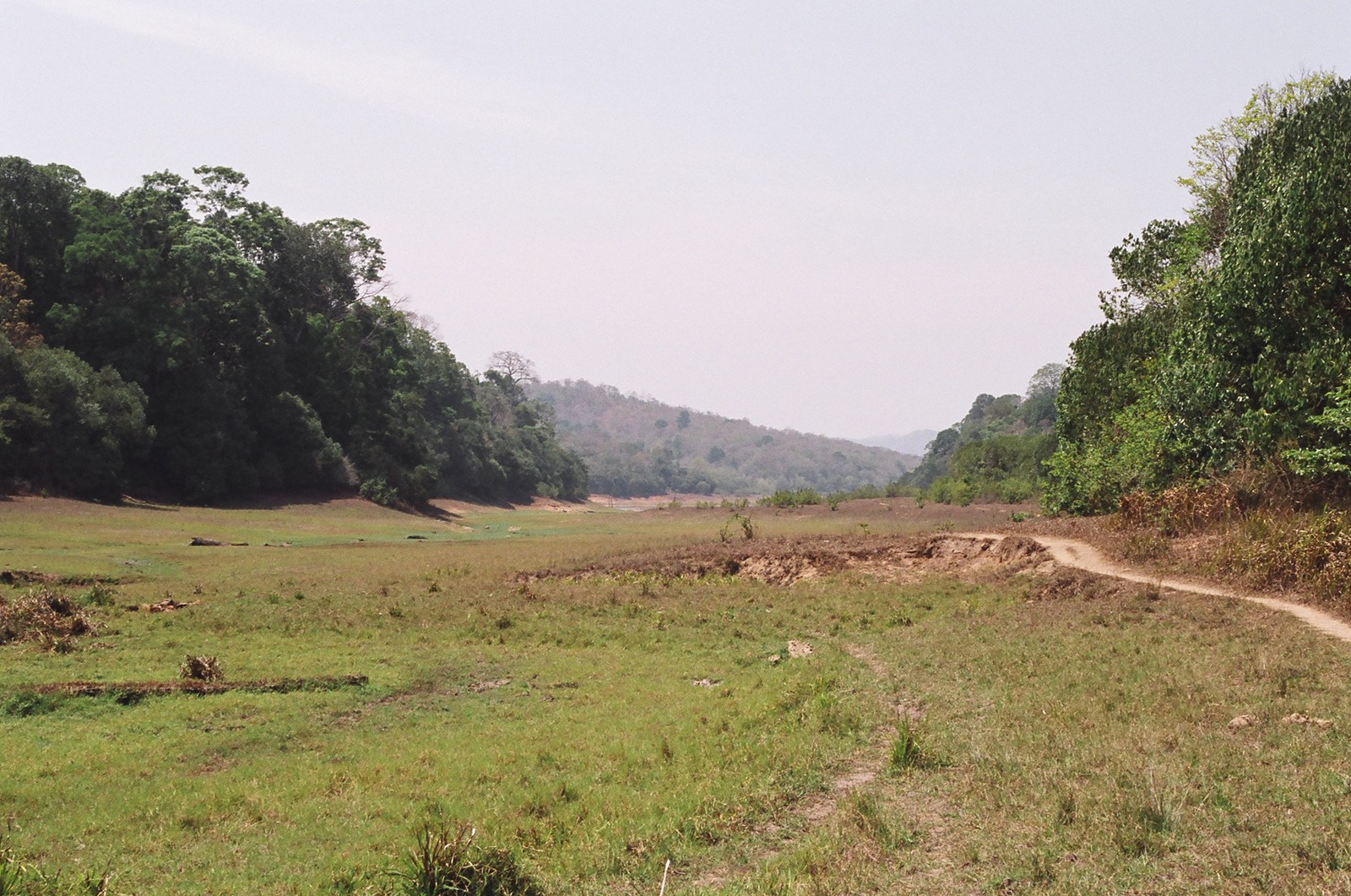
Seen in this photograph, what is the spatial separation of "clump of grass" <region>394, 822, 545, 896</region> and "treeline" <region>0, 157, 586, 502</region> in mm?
45654

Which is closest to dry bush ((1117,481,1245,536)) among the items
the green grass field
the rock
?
the green grass field

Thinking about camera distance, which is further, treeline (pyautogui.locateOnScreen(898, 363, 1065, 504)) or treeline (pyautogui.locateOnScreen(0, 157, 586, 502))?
treeline (pyautogui.locateOnScreen(898, 363, 1065, 504))

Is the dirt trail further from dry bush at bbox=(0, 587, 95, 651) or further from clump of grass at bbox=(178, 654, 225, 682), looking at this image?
dry bush at bbox=(0, 587, 95, 651)

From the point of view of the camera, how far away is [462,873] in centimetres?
781

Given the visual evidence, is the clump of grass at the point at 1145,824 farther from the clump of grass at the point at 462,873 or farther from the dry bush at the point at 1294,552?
the dry bush at the point at 1294,552

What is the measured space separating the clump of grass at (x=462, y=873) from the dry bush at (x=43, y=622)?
12883mm

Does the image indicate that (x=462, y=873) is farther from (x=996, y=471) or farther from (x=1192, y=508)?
(x=996, y=471)

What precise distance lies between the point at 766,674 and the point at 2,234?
57.8 m

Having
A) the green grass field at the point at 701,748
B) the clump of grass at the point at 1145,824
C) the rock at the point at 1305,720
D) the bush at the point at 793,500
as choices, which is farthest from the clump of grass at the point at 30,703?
the bush at the point at 793,500

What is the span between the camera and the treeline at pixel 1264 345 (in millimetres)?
20078

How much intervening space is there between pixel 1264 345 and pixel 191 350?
54628mm

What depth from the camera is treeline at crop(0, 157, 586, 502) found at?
48.5m

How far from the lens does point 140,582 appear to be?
2534 centimetres

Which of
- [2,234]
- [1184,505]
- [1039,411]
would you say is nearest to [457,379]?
[2,234]
